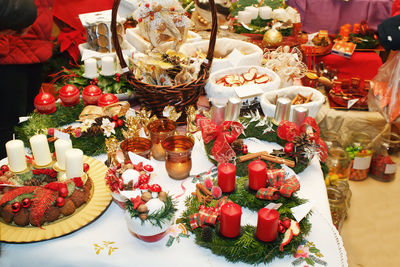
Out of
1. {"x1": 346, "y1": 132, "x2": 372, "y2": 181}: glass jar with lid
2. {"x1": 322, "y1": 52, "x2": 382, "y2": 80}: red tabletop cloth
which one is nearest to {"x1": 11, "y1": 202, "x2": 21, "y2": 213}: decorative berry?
{"x1": 346, "y1": 132, "x2": 372, "y2": 181}: glass jar with lid

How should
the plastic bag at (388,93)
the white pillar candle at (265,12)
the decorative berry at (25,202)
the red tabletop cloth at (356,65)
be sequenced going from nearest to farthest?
the decorative berry at (25,202) < the plastic bag at (388,93) < the red tabletop cloth at (356,65) < the white pillar candle at (265,12)

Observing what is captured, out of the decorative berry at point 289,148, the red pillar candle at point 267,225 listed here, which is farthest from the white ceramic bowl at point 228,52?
the red pillar candle at point 267,225

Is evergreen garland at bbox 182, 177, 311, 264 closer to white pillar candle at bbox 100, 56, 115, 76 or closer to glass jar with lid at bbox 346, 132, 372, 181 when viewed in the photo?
white pillar candle at bbox 100, 56, 115, 76

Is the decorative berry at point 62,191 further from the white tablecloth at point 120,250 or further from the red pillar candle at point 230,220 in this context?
the red pillar candle at point 230,220

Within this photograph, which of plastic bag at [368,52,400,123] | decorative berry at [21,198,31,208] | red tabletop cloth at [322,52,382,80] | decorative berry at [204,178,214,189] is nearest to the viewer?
decorative berry at [21,198,31,208]

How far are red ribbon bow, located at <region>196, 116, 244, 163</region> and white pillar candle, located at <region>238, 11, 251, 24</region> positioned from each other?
1.86 meters

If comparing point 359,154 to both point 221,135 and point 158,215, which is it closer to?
point 221,135

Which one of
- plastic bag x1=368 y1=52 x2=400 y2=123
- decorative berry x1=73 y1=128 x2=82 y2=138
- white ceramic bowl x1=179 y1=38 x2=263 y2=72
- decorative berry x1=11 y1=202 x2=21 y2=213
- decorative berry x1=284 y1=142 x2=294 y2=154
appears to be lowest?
plastic bag x1=368 y1=52 x2=400 y2=123

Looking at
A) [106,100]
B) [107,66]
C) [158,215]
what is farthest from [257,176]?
[107,66]

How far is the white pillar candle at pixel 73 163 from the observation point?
1275 mm

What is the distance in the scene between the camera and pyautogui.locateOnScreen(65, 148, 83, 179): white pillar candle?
1275 millimetres

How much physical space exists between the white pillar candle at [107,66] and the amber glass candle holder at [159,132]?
0.63 m

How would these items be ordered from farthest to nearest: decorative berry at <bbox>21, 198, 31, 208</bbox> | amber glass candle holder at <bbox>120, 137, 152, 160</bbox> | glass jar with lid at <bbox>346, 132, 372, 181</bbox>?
glass jar with lid at <bbox>346, 132, 372, 181</bbox> < amber glass candle holder at <bbox>120, 137, 152, 160</bbox> < decorative berry at <bbox>21, 198, 31, 208</bbox>

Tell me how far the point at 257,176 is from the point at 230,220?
0.76 ft
